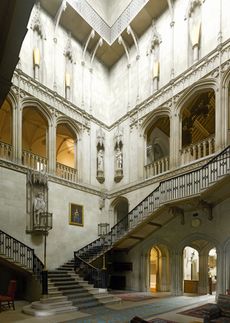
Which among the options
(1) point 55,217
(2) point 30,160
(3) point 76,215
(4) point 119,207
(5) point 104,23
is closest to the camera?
(2) point 30,160

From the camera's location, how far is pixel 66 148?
22500 mm

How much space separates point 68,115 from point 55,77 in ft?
7.01

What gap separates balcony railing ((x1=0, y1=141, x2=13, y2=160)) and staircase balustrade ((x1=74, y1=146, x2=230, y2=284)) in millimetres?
5677

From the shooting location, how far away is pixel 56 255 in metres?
14.2

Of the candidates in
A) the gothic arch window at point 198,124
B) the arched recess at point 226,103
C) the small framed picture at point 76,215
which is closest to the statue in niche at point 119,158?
the small framed picture at point 76,215

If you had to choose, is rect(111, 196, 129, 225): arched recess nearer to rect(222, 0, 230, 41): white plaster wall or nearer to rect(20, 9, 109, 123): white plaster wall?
rect(20, 9, 109, 123): white plaster wall

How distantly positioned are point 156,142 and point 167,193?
750 cm

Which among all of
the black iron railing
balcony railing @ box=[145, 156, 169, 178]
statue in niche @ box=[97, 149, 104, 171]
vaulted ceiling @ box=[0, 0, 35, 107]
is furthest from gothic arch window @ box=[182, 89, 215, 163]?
vaulted ceiling @ box=[0, 0, 35, 107]

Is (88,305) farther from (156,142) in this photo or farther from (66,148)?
(66,148)

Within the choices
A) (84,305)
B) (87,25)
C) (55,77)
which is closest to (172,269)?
(84,305)

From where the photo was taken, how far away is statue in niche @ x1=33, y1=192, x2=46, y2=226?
13.0 m

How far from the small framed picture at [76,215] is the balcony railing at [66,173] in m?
1.43

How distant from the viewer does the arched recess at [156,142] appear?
15281 mm

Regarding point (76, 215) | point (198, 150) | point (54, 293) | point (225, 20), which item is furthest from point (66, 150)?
point (225, 20)
